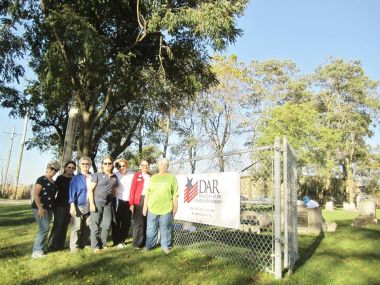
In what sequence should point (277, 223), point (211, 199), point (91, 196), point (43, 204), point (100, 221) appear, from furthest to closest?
1. point (100, 221)
2. point (91, 196)
3. point (43, 204)
4. point (211, 199)
5. point (277, 223)

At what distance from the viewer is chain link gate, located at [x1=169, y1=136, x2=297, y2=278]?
6.41 metres

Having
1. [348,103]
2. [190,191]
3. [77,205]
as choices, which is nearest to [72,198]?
[77,205]

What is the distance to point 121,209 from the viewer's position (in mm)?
9125

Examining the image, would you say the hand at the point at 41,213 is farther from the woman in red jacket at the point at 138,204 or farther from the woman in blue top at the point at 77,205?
the woman in red jacket at the point at 138,204

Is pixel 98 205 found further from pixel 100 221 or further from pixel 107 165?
pixel 107 165

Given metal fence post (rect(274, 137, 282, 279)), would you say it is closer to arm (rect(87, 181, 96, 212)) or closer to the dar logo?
the dar logo

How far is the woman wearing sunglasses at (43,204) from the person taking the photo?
7.73 m

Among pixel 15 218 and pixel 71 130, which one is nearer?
pixel 71 130

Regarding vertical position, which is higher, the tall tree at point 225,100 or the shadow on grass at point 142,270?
the tall tree at point 225,100

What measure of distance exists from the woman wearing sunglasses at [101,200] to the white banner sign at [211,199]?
1.51 metres

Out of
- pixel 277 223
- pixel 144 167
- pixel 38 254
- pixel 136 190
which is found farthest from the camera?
pixel 144 167

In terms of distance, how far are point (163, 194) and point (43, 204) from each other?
7.66 ft

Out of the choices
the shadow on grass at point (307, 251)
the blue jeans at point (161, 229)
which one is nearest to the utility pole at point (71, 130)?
the blue jeans at point (161, 229)

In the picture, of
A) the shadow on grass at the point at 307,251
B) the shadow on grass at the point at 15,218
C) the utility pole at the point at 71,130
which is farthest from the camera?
the utility pole at the point at 71,130
